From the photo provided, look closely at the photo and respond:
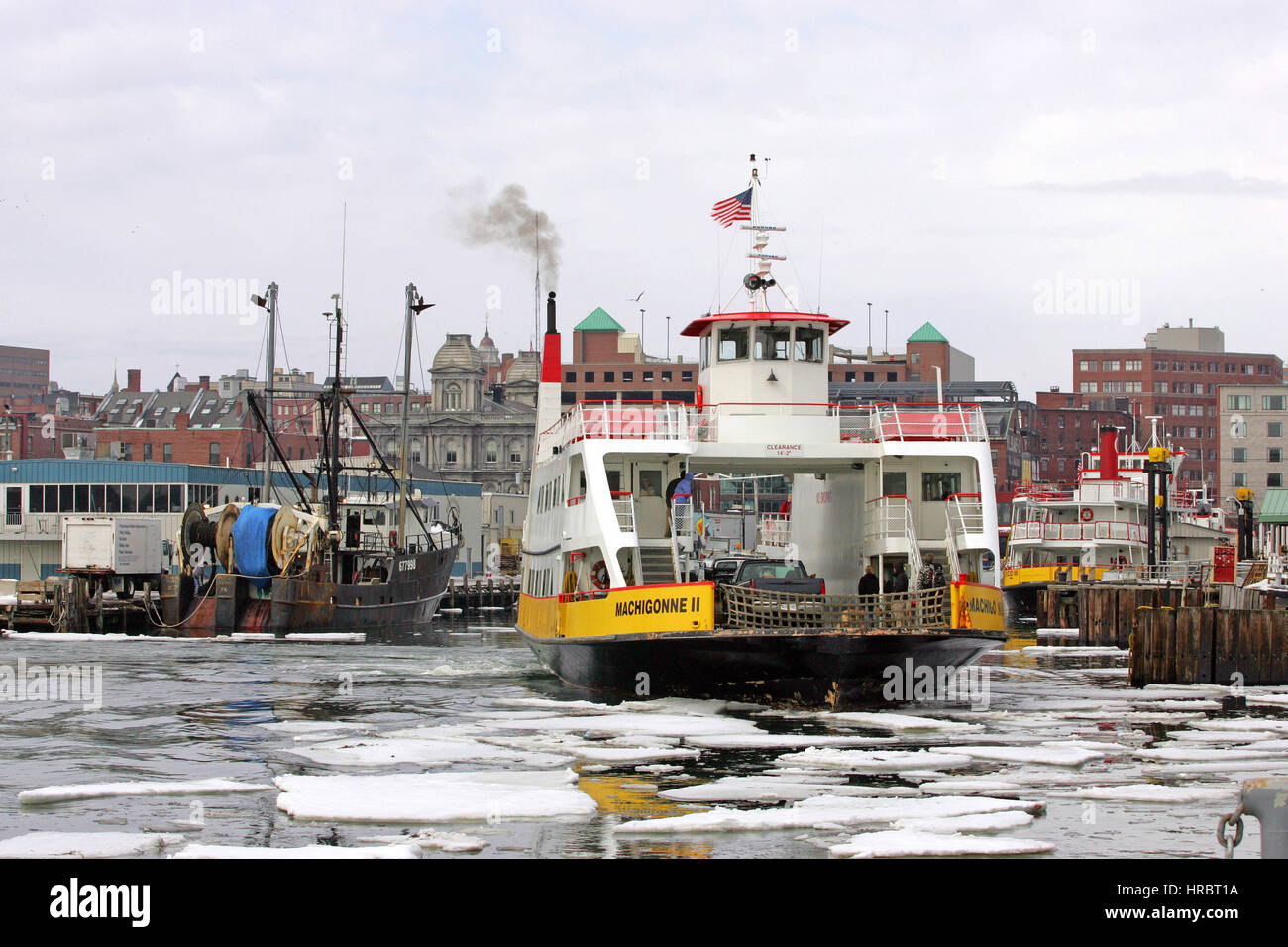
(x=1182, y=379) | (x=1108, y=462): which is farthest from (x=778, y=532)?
(x=1182, y=379)

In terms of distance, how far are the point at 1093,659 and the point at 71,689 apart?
25.8 m

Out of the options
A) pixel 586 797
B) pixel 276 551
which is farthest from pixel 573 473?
pixel 276 551

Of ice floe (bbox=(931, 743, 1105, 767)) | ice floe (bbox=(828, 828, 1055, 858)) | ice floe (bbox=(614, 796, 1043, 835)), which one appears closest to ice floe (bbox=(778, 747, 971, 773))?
ice floe (bbox=(931, 743, 1105, 767))

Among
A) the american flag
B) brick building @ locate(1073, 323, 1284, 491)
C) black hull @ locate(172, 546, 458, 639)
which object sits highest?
brick building @ locate(1073, 323, 1284, 491)

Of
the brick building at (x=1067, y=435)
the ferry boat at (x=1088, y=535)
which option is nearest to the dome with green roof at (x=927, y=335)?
the brick building at (x=1067, y=435)

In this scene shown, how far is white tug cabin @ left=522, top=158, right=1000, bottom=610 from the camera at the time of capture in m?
26.0

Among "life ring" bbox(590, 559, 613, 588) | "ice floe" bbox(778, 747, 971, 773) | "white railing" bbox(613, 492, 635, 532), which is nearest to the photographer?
"ice floe" bbox(778, 747, 971, 773)

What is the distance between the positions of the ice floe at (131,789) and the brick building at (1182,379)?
154 m

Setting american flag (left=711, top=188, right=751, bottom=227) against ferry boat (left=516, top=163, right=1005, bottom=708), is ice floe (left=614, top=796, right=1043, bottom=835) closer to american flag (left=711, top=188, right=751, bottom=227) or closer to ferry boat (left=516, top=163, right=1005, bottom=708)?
ferry boat (left=516, top=163, right=1005, bottom=708)

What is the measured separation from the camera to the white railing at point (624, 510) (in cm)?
2536

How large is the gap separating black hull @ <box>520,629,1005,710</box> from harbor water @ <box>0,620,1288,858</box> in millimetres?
419

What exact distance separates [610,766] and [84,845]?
742cm
